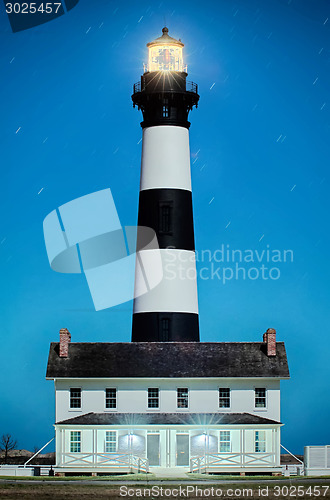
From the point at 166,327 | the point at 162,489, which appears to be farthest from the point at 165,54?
the point at 162,489

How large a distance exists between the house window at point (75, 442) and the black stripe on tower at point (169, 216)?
10.5 meters

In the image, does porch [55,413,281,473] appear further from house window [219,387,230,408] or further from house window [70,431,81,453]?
house window [219,387,230,408]

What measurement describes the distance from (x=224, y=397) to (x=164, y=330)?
16.0 feet

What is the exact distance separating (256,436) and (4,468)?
38.0ft

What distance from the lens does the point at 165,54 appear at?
77.0 meters

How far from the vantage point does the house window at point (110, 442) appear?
68.4 m

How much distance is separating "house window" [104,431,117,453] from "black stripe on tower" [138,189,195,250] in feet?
33.1

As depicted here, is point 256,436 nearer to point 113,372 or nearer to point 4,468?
point 113,372

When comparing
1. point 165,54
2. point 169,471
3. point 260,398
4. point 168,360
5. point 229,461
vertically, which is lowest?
point 169,471

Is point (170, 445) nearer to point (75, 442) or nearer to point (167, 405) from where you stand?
point (167, 405)

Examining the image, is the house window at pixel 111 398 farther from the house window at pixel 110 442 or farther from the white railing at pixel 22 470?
the white railing at pixel 22 470

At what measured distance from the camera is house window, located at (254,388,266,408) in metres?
70.1

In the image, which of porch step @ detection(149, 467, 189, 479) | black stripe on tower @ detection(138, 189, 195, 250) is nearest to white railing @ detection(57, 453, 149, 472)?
porch step @ detection(149, 467, 189, 479)

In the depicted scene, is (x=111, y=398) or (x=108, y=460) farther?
(x=111, y=398)
